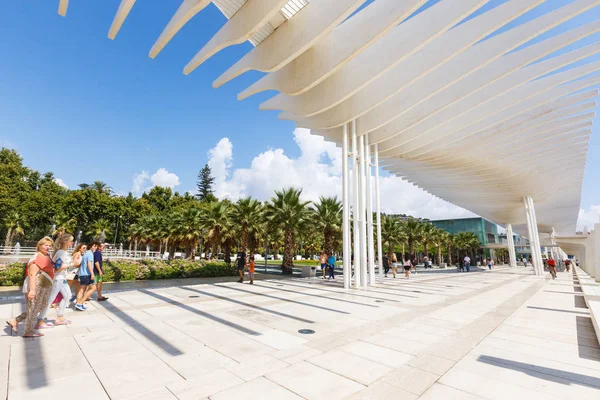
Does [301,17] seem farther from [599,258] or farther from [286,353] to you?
[599,258]

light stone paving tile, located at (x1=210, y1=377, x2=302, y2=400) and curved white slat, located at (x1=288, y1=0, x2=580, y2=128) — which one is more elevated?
curved white slat, located at (x1=288, y1=0, x2=580, y2=128)

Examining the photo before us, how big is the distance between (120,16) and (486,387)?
9.48 meters

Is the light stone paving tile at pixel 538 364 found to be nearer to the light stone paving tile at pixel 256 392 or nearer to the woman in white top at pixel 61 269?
the light stone paving tile at pixel 256 392

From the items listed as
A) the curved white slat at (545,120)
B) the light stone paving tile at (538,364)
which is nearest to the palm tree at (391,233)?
the curved white slat at (545,120)

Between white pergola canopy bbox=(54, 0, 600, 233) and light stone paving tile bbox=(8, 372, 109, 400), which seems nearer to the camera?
light stone paving tile bbox=(8, 372, 109, 400)

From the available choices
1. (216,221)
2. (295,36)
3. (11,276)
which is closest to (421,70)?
(295,36)

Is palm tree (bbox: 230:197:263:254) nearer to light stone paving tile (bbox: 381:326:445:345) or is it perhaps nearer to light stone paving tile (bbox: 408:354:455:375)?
light stone paving tile (bbox: 381:326:445:345)

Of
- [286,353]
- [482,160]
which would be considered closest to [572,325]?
[286,353]

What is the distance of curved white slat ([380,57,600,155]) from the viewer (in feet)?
33.5

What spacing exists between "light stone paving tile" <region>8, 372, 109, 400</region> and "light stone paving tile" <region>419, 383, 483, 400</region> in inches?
127

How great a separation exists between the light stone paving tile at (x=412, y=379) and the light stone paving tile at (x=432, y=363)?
0.41 feet

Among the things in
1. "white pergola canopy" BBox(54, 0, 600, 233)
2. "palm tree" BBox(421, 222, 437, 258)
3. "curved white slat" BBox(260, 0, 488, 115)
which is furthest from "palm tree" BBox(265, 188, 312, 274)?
"palm tree" BBox(421, 222, 437, 258)

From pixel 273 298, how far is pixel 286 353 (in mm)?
4941

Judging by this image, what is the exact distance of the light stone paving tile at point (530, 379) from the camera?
3119 mm
